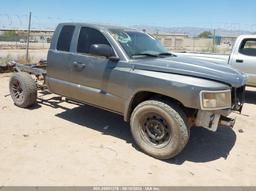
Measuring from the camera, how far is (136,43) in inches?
211

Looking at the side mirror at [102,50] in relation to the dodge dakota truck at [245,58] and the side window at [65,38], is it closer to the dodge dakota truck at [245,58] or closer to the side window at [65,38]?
the side window at [65,38]

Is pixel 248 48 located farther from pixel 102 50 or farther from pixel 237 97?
pixel 102 50

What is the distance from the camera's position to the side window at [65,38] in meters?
5.82

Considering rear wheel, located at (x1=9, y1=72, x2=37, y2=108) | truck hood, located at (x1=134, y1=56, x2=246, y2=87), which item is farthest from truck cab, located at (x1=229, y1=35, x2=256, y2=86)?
rear wheel, located at (x1=9, y1=72, x2=37, y2=108)

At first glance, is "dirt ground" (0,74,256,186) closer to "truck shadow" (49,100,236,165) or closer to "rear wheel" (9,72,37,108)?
"truck shadow" (49,100,236,165)

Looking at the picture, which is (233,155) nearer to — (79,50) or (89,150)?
(89,150)

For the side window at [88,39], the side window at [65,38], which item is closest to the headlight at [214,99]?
the side window at [88,39]

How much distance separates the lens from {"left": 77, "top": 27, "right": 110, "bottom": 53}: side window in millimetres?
5325

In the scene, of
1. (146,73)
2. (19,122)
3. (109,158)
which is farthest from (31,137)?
(146,73)

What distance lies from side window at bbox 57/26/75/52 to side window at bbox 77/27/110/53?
0.27 m

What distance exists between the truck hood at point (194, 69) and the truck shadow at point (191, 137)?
1216 mm

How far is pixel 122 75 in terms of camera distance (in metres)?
Answer: 4.87

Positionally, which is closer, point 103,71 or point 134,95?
point 134,95

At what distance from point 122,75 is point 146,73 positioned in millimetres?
455
